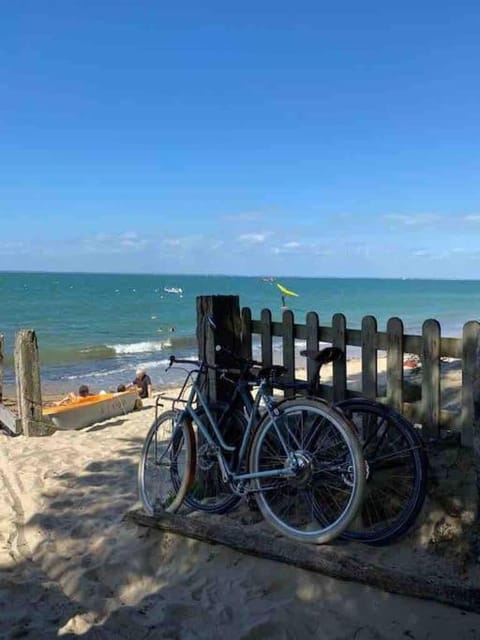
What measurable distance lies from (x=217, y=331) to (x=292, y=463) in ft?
4.68

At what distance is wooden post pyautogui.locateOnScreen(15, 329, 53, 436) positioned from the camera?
29.1 ft

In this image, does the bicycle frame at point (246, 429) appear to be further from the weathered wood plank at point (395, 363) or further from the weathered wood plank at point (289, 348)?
the weathered wood plank at point (395, 363)

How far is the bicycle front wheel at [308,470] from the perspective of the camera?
3.55m

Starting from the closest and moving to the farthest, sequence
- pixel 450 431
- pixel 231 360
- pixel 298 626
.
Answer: pixel 298 626
pixel 450 431
pixel 231 360

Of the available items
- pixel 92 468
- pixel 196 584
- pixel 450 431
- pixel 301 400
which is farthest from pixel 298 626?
pixel 92 468

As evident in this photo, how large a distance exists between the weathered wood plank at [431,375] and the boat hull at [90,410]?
741 centimetres

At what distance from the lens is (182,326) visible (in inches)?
1678

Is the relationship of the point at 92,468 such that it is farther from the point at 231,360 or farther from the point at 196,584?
the point at 196,584

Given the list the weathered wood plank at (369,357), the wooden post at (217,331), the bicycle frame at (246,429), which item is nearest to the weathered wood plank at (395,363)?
the weathered wood plank at (369,357)

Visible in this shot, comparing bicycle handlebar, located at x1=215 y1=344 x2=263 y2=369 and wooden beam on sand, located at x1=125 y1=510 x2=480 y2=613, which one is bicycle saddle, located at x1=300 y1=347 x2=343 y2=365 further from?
wooden beam on sand, located at x1=125 y1=510 x2=480 y2=613

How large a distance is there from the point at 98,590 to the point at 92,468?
282cm

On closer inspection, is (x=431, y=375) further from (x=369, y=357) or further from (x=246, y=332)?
(x=246, y=332)

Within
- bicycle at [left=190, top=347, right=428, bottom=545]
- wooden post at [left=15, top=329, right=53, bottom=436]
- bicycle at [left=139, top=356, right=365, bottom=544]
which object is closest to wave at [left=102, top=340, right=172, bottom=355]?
wooden post at [left=15, top=329, right=53, bottom=436]

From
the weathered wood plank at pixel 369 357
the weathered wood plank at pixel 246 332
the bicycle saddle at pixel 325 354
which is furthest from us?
the weathered wood plank at pixel 246 332
